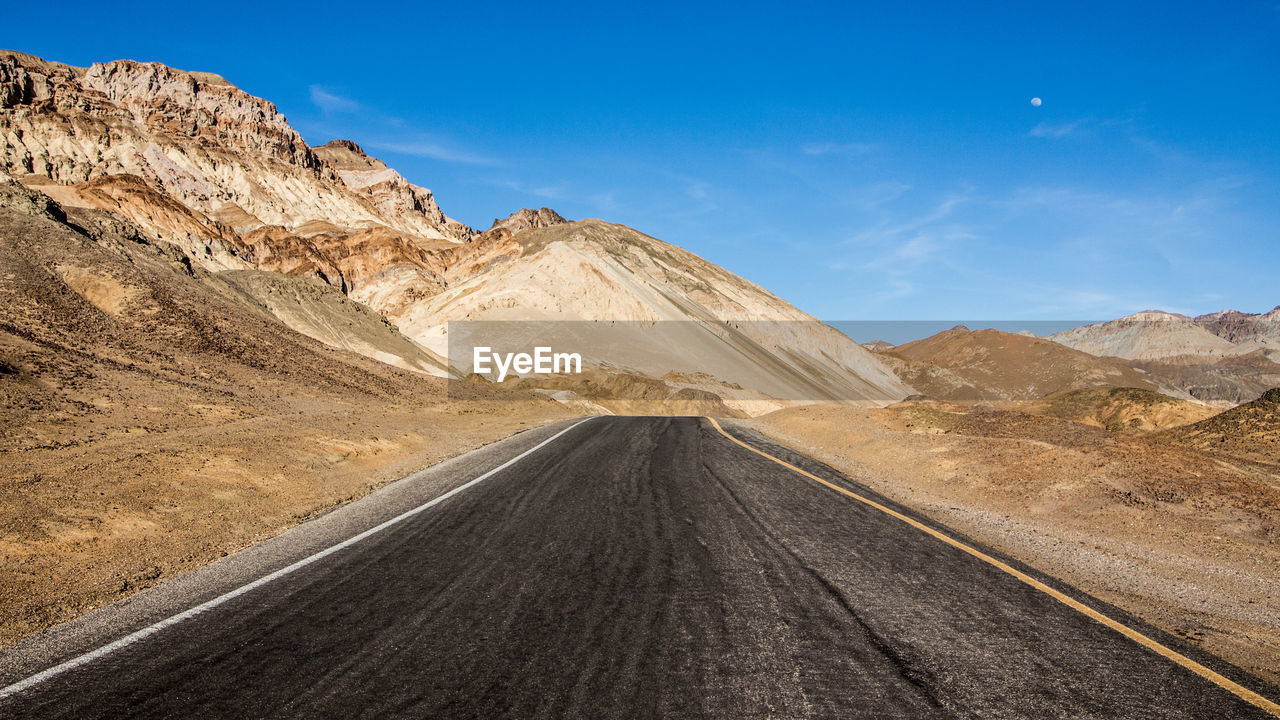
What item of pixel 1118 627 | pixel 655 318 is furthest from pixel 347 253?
pixel 1118 627

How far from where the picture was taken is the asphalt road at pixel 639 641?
3.45 m

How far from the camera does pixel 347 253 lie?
10888 cm

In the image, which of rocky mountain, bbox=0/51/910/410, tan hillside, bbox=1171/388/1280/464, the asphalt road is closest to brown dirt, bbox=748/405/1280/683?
the asphalt road

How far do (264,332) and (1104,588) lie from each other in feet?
115

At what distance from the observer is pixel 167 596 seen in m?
5.18

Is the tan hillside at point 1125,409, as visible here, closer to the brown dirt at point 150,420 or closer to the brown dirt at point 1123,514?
the brown dirt at point 1123,514

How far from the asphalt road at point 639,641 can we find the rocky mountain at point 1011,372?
116515 millimetres

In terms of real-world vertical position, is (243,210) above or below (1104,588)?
above

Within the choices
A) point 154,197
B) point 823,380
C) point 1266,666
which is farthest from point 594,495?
point 154,197

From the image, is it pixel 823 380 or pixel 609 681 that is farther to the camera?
pixel 823 380

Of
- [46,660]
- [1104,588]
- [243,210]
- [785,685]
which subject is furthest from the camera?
[243,210]

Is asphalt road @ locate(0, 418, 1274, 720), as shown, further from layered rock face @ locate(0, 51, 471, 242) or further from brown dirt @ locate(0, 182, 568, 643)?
layered rock face @ locate(0, 51, 471, 242)

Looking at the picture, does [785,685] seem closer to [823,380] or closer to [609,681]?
[609,681]

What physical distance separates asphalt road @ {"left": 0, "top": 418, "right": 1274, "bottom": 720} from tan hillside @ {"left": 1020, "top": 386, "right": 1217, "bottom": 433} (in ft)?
89.1
